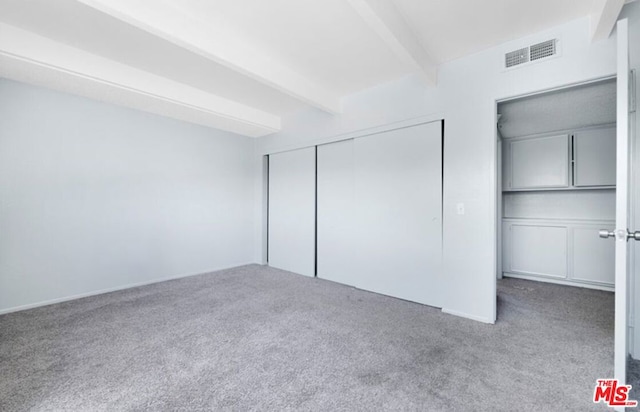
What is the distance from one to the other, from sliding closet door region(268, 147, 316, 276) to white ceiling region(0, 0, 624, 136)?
130 centimetres

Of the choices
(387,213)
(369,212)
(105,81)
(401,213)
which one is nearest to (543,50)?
(401,213)

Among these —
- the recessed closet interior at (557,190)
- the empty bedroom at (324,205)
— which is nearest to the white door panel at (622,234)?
the empty bedroom at (324,205)

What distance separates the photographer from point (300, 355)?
6.73 ft

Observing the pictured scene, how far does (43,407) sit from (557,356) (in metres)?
3.39

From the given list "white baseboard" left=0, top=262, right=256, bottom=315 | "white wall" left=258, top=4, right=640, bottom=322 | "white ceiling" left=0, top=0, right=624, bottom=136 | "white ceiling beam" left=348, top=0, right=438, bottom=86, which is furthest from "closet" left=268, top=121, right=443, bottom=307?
"white baseboard" left=0, top=262, right=256, bottom=315

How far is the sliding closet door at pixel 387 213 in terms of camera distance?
3.05 m

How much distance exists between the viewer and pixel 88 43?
8.34ft

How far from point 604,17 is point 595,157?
2.71 m

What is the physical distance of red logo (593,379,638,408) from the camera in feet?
4.89

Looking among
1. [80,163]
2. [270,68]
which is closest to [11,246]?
[80,163]

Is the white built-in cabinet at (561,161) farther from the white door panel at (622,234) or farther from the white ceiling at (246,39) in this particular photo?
the white door panel at (622,234)

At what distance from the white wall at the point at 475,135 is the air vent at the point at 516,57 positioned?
57mm

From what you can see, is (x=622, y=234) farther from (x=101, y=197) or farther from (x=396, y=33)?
(x=101, y=197)

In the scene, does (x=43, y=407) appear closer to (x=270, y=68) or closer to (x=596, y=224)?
(x=270, y=68)
